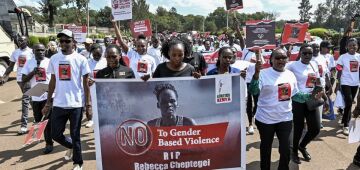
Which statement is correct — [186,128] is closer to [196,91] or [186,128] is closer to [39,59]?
[196,91]

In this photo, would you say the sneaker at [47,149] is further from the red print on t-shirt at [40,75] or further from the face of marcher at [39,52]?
the face of marcher at [39,52]

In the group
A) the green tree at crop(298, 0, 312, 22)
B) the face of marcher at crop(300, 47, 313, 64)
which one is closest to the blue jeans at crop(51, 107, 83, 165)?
the face of marcher at crop(300, 47, 313, 64)

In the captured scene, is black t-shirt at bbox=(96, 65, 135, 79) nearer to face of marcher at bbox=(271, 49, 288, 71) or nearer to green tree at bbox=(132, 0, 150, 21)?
face of marcher at bbox=(271, 49, 288, 71)

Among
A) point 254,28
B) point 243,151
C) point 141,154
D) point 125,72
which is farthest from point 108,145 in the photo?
point 254,28

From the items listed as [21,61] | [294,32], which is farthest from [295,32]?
[21,61]

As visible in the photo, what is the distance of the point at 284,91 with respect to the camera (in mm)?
4496

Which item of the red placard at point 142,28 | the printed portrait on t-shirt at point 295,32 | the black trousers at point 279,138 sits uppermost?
the red placard at point 142,28

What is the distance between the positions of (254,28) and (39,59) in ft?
13.1

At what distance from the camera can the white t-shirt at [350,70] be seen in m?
7.23

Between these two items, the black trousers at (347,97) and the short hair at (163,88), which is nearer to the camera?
the short hair at (163,88)

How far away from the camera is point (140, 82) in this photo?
3971mm

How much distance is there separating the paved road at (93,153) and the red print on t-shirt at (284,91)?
4.68 ft

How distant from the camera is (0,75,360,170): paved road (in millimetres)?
5590

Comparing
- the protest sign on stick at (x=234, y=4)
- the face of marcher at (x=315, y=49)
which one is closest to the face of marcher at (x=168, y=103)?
the protest sign on stick at (x=234, y=4)
